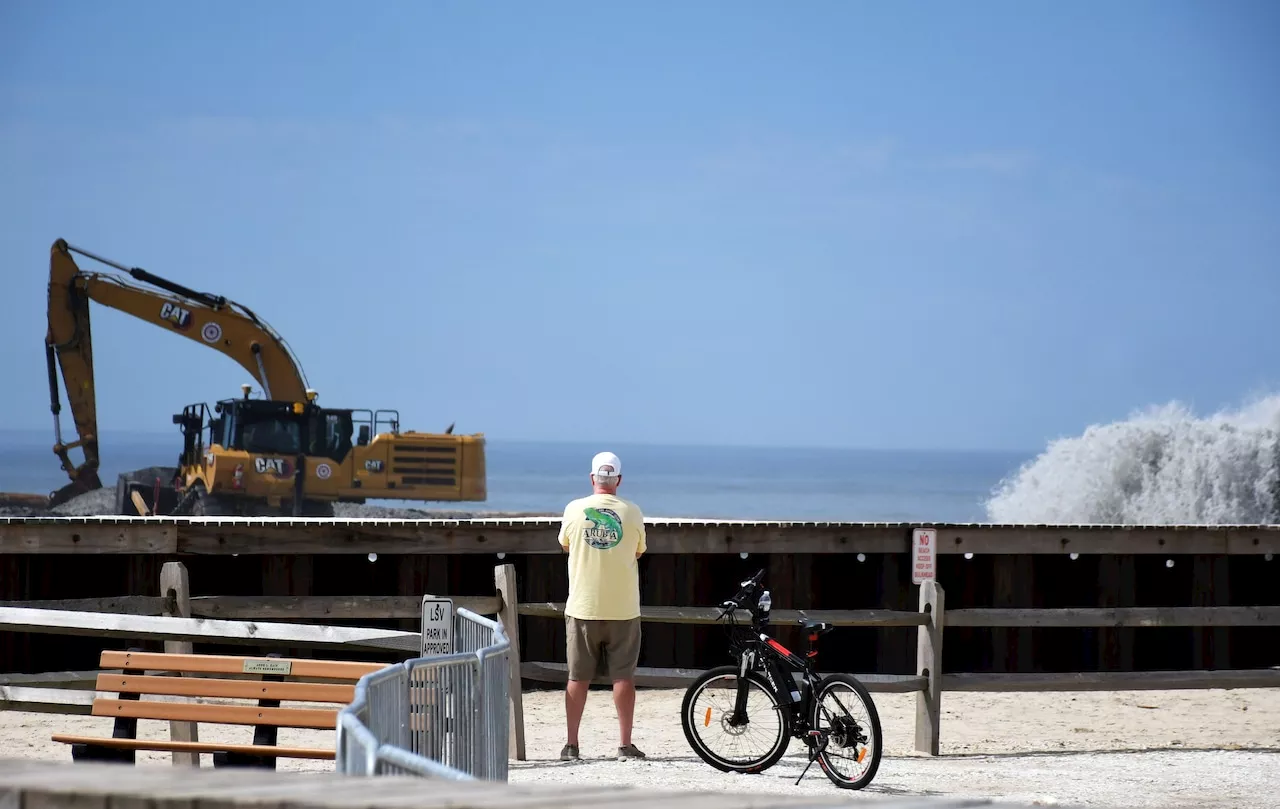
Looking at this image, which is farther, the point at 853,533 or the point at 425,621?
the point at 853,533

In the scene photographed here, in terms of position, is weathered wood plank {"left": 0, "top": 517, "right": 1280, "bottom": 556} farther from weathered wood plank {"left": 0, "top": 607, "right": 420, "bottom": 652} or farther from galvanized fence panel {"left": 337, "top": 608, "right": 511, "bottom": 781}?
galvanized fence panel {"left": 337, "top": 608, "right": 511, "bottom": 781}

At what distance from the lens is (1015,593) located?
554 inches

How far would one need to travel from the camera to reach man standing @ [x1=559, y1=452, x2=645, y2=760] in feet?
30.0

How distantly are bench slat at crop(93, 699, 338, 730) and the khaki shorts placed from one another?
2744 millimetres

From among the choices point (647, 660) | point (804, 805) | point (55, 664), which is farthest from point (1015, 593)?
point (804, 805)

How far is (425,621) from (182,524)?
540cm

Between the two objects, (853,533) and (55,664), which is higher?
(853,533)

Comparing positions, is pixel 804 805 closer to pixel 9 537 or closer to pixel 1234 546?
pixel 9 537

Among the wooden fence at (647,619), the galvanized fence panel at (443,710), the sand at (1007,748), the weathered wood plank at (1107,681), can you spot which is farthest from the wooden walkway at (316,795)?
the weathered wood plank at (1107,681)

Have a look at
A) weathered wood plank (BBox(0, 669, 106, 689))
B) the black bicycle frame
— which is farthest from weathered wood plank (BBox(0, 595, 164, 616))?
the black bicycle frame

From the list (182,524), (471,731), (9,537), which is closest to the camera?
(471,731)

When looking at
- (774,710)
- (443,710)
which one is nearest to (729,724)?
(774,710)

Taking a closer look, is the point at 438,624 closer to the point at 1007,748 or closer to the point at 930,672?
the point at 930,672

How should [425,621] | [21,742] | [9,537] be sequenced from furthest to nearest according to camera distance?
[9,537]
[21,742]
[425,621]
